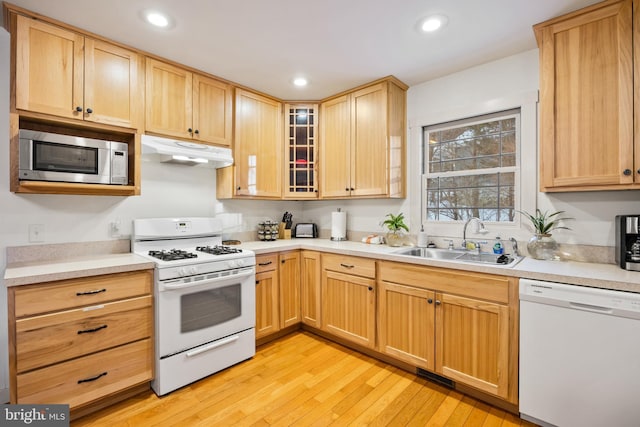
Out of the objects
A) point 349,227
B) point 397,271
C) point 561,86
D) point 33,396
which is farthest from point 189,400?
point 561,86

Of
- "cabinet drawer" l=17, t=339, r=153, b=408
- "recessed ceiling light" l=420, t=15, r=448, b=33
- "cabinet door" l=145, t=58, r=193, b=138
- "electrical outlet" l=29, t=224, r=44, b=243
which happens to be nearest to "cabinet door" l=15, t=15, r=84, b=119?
"cabinet door" l=145, t=58, r=193, b=138

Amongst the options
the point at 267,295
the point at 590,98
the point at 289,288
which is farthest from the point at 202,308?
the point at 590,98

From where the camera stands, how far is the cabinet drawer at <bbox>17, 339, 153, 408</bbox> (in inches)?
64.4

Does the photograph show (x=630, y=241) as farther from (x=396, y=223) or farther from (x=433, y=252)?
(x=396, y=223)

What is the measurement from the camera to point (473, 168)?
2643 millimetres

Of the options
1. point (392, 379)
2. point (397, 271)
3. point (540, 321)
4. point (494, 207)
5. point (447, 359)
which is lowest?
point (392, 379)

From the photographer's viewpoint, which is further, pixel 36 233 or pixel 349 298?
pixel 349 298

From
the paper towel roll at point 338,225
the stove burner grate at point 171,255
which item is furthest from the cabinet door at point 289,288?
the stove burner grate at point 171,255

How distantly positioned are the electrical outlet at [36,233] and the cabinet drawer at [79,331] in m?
0.73

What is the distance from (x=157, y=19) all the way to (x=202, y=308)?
200 centimetres

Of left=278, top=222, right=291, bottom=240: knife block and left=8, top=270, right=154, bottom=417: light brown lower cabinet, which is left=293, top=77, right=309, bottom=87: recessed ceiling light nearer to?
left=278, top=222, right=291, bottom=240: knife block

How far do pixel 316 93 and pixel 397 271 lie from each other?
2039 millimetres

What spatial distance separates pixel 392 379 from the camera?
2.25 m

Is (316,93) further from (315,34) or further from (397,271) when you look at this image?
(397,271)
